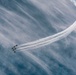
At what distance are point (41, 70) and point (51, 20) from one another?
3025 millimetres

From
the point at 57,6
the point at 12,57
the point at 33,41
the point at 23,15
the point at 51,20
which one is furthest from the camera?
the point at 57,6

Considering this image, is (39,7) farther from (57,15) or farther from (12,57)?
(12,57)

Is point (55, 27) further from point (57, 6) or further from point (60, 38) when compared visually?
point (57, 6)

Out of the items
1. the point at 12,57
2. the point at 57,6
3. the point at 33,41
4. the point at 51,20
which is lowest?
the point at 12,57

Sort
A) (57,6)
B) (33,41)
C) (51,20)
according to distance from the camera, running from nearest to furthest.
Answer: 1. (33,41)
2. (51,20)
3. (57,6)

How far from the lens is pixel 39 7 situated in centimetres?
1152

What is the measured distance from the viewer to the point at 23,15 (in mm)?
10461

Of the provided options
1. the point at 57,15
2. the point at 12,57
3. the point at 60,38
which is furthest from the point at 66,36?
the point at 12,57

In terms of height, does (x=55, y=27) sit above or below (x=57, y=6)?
below

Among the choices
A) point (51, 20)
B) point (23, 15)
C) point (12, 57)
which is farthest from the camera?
point (51, 20)

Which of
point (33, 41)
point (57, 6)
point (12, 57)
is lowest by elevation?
point (12, 57)

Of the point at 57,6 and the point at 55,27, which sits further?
the point at 57,6

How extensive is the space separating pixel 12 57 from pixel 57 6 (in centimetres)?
488

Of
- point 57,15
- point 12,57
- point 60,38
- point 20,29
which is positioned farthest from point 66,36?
point 12,57
